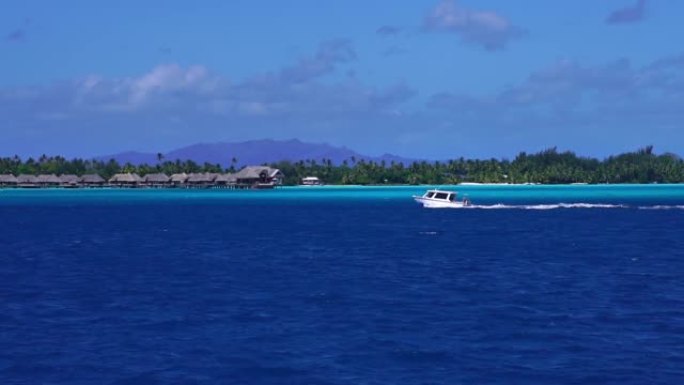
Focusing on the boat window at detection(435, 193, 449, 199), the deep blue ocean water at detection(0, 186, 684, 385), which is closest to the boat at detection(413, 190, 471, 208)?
the boat window at detection(435, 193, 449, 199)

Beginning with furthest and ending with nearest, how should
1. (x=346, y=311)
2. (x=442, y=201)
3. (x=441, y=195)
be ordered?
(x=441, y=195), (x=442, y=201), (x=346, y=311)

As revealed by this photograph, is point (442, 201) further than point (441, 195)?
No

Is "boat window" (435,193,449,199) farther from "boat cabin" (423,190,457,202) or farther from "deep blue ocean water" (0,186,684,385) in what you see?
"deep blue ocean water" (0,186,684,385)

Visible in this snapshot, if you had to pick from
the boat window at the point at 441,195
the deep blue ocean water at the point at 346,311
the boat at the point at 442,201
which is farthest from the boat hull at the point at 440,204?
the deep blue ocean water at the point at 346,311

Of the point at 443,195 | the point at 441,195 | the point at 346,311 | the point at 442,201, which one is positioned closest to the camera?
the point at 346,311

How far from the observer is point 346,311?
133 feet

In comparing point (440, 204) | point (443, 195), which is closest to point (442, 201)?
point (440, 204)

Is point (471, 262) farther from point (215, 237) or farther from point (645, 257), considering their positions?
point (215, 237)

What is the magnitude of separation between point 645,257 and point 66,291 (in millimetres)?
35416

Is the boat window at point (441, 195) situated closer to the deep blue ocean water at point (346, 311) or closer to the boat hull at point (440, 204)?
the boat hull at point (440, 204)

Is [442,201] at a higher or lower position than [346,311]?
higher

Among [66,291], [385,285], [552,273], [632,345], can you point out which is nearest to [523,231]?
[552,273]

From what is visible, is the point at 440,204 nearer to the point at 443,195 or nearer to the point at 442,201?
the point at 442,201

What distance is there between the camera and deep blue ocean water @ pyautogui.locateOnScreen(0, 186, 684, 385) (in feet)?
98.1
